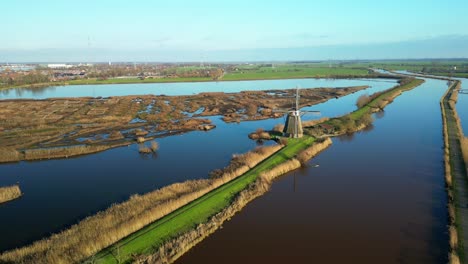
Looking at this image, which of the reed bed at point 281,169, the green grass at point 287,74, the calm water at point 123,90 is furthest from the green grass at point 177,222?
the green grass at point 287,74

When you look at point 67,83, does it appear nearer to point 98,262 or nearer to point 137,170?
point 137,170

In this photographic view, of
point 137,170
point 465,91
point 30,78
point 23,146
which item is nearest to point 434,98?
point 465,91

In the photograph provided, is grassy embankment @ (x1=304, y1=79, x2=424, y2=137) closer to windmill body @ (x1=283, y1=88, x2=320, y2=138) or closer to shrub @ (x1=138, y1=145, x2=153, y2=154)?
windmill body @ (x1=283, y1=88, x2=320, y2=138)

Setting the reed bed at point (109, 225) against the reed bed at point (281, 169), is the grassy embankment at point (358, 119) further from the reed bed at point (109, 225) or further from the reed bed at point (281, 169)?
the reed bed at point (109, 225)

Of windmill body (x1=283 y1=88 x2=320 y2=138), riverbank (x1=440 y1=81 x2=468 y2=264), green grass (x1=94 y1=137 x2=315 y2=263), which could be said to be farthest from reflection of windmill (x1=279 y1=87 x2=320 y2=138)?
riverbank (x1=440 y1=81 x2=468 y2=264)

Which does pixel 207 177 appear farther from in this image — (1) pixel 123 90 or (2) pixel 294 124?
(1) pixel 123 90

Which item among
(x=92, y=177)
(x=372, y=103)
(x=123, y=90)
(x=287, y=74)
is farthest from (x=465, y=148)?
(x=287, y=74)
